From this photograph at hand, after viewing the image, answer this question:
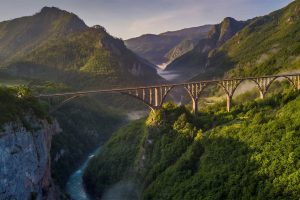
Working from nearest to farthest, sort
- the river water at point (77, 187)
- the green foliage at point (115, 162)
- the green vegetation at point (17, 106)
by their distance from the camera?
the green vegetation at point (17, 106) < the green foliage at point (115, 162) < the river water at point (77, 187)

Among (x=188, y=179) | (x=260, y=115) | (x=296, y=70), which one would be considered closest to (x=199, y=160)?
(x=188, y=179)

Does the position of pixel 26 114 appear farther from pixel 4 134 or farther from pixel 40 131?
pixel 4 134

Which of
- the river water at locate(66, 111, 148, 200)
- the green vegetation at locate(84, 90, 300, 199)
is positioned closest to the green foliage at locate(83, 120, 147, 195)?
the green vegetation at locate(84, 90, 300, 199)

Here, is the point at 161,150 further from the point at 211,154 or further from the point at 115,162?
the point at 211,154

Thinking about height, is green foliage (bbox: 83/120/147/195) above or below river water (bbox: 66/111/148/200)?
above

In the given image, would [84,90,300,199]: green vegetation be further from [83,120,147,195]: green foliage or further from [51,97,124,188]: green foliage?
[51,97,124,188]: green foliage

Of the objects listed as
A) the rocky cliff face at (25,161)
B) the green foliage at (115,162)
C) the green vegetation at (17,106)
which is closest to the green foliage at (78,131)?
the green foliage at (115,162)

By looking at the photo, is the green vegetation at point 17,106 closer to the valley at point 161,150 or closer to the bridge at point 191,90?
the valley at point 161,150
